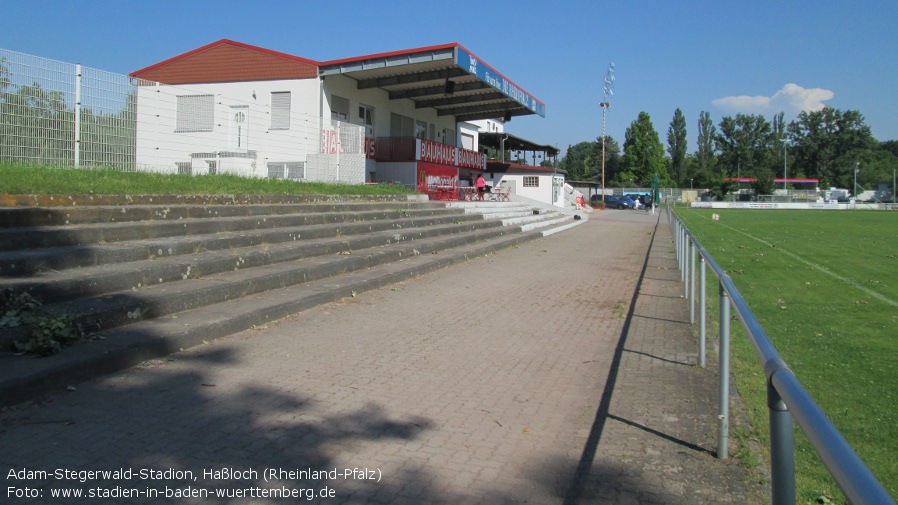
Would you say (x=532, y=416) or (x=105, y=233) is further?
(x=105, y=233)

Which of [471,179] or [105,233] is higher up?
[471,179]

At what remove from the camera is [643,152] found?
3735 inches

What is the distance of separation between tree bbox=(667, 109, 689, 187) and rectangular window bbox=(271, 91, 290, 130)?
105508 mm

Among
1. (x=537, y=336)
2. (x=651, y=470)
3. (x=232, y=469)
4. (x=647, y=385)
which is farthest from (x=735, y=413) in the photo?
(x=232, y=469)

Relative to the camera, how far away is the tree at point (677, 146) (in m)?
118

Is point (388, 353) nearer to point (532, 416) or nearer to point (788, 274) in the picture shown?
point (532, 416)

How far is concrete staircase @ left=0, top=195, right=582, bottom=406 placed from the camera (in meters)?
5.52

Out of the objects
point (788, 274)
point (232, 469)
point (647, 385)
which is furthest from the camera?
point (788, 274)

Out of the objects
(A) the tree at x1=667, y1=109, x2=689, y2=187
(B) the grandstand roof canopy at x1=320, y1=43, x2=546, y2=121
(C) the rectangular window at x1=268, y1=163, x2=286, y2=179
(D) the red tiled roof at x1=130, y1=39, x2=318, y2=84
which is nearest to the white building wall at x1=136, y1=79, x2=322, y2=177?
(C) the rectangular window at x1=268, y1=163, x2=286, y2=179

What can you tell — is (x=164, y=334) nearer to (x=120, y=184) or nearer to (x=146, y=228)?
(x=146, y=228)

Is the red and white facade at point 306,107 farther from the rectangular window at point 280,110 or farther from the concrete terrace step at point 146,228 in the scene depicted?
the concrete terrace step at point 146,228

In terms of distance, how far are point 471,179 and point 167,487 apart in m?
37.5

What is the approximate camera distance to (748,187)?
10288cm

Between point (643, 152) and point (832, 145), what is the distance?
4613 centimetres
